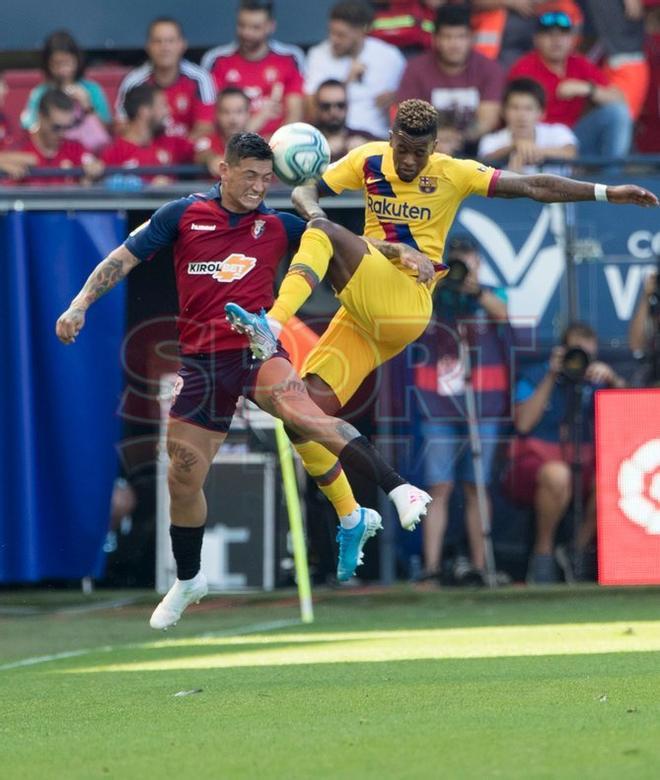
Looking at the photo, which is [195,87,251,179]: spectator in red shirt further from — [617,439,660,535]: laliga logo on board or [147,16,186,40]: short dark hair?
[617,439,660,535]: laliga logo on board

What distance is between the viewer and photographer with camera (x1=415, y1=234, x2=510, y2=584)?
13688mm

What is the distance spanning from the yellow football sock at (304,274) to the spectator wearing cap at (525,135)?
529 centimetres

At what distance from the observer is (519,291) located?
1388 cm

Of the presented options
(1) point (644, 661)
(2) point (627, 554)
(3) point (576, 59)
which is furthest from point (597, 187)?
(3) point (576, 59)

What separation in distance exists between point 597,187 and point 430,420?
5455 millimetres

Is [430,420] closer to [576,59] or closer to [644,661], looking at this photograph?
→ [576,59]

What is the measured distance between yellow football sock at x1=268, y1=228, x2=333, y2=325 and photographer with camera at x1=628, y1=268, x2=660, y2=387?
554 centimetres

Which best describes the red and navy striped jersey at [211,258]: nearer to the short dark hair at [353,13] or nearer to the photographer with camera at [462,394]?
the photographer with camera at [462,394]

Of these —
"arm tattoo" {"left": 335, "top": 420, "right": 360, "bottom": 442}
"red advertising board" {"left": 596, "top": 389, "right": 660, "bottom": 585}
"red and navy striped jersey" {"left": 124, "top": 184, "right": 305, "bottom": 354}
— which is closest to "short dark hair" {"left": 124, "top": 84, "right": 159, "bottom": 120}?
"red advertising board" {"left": 596, "top": 389, "right": 660, "bottom": 585}

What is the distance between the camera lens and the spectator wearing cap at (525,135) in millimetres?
13758

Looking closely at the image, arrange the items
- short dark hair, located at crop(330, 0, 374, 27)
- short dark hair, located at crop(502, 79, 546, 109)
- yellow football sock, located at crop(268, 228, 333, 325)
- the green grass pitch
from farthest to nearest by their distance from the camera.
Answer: short dark hair, located at crop(330, 0, 374, 27), short dark hair, located at crop(502, 79, 546, 109), yellow football sock, located at crop(268, 228, 333, 325), the green grass pitch

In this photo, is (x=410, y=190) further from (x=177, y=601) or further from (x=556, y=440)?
(x=556, y=440)

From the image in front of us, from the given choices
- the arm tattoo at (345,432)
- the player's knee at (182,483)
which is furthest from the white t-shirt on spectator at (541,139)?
the arm tattoo at (345,432)

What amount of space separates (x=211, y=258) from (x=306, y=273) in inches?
30.0
